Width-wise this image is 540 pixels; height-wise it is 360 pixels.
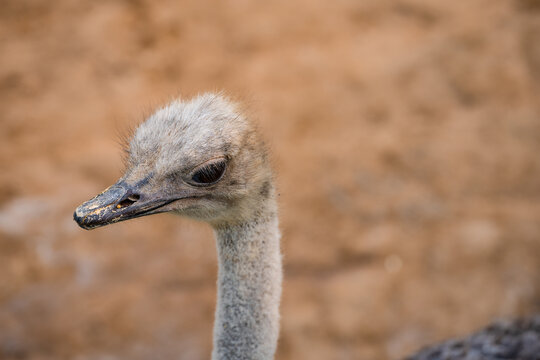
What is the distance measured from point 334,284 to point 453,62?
161cm

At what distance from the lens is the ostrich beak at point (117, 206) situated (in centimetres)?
162

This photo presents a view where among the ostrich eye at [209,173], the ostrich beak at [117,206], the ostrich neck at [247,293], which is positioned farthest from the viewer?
the ostrich neck at [247,293]

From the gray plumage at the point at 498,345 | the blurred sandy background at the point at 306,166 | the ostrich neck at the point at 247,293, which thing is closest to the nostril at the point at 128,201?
the ostrich neck at the point at 247,293

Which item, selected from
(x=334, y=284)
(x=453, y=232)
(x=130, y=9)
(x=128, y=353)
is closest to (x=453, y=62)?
(x=453, y=232)

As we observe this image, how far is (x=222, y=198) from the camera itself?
182 cm

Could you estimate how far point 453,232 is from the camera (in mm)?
3818

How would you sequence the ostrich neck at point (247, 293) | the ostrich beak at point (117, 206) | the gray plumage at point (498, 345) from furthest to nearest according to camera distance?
the gray plumage at point (498, 345) → the ostrich neck at point (247, 293) → the ostrich beak at point (117, 206)

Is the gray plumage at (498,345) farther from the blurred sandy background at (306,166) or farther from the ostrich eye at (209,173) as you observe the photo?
the ostrich eye at (209,173)

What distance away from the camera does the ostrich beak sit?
162 centimetres

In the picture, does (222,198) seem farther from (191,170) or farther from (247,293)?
(247,293)

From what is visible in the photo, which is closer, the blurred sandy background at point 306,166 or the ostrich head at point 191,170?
the ostrich head at point 191,170

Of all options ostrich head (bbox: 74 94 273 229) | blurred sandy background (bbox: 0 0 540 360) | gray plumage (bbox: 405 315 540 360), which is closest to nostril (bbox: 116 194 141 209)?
ostrich head (bbox: 74 94 273 229)

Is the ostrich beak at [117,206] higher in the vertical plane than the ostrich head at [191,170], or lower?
lower

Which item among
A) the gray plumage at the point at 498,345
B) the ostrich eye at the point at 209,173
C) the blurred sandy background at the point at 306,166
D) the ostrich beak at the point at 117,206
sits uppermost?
the blurred sandy background at the point at 306,166
